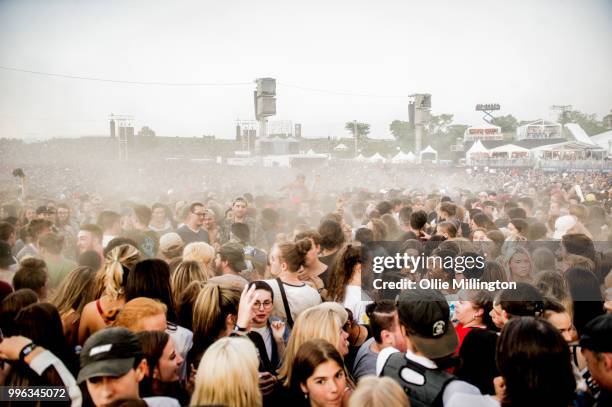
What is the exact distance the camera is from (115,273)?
3049mm

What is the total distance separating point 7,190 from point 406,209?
21.0 feet

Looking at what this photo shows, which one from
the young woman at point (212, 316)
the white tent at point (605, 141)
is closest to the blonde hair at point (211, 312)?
the young woman at point (212, 316)

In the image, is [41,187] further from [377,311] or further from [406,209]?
[377,311]

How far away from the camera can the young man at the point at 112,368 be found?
1.92m

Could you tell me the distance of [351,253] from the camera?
3.59 m

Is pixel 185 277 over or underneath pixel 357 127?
underneath

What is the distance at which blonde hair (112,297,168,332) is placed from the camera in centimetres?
246

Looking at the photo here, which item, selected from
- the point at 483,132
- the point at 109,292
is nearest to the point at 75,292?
the point at 109,292

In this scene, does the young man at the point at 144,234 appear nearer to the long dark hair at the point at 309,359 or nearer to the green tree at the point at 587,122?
the long dark hair at the point at 309,359

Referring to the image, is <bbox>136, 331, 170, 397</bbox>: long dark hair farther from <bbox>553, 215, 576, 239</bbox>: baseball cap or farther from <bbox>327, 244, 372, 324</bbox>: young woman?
<bbox>553, 215, 576, 239</bbox>: baseball cap

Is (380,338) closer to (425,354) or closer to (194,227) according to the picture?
(425,354)

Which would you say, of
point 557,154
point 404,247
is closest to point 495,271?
point 404,247

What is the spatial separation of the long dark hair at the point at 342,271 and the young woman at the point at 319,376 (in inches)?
53.3

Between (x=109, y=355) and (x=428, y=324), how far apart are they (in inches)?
54.4
